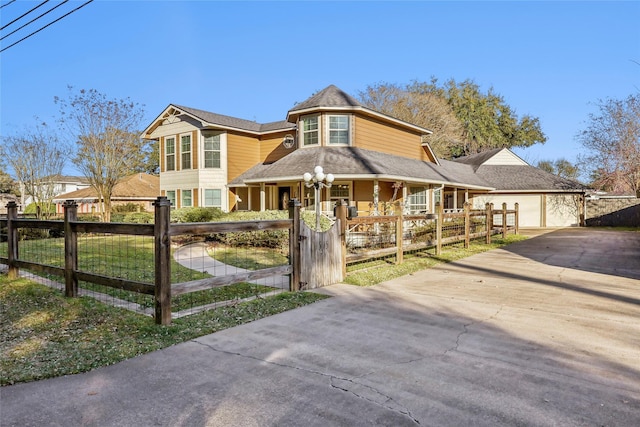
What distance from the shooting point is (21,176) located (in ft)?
89.5

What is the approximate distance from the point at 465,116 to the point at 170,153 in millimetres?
33606

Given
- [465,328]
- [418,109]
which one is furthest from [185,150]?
[418,109]

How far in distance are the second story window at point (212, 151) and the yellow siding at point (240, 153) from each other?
1.87ft

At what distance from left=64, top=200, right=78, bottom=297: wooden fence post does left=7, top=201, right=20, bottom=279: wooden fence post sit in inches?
95.3

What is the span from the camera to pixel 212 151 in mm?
21141

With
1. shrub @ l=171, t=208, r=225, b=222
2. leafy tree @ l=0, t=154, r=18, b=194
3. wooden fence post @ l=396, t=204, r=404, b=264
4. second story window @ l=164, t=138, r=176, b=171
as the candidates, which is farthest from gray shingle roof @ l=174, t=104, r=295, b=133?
leafy tree @ l=0, t=154, r=18, b=194

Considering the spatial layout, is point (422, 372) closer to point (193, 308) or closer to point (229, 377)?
point (229, 377)

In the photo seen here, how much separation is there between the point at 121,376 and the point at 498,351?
348 centimetres

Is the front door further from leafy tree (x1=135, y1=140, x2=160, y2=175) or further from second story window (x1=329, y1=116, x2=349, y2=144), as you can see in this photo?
leafy tree (x1=135, y1=140, x2=160, y2=175)

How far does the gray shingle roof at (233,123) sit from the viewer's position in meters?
20.9

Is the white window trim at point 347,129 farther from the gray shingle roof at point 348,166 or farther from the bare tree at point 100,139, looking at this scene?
the bare tree at point 100,139

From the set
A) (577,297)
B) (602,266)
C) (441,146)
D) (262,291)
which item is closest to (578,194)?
(441,146)

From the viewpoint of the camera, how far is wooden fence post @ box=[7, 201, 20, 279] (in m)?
7.63

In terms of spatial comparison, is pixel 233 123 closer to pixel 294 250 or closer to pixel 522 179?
pixel 294 250
